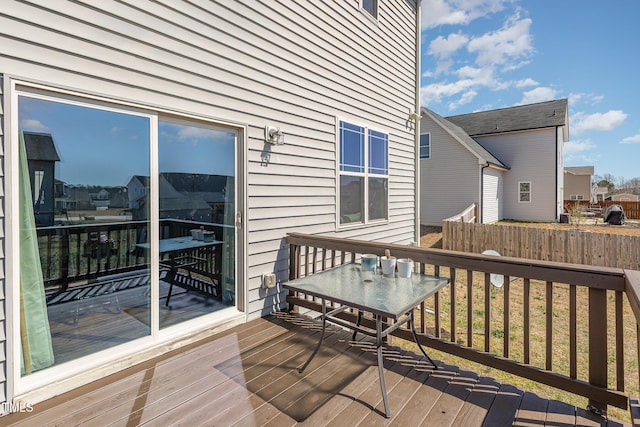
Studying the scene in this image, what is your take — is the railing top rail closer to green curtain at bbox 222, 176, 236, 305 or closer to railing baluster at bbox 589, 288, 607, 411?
railing baluster at bbox 589, 288, 607, 411

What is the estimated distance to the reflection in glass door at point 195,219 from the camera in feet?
9.18

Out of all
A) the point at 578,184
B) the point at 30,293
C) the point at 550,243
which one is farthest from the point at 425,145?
the point at 578,184

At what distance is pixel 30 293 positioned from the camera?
6.97 feet

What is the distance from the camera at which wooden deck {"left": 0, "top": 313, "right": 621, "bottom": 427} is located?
1892 millimetres

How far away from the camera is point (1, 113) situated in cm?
192

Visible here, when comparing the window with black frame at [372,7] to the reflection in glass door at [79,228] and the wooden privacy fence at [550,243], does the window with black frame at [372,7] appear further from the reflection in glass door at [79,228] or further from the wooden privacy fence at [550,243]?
the wooden privacy fence at [550,243]

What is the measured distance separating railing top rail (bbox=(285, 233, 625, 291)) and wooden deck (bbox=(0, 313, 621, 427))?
831mm

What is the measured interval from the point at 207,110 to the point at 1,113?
4.73ft

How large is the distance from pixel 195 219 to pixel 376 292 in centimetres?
190

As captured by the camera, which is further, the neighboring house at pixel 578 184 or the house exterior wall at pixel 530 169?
the neighboring house at pixel 578 184

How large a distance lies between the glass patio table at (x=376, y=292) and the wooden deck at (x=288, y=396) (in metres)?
0.19

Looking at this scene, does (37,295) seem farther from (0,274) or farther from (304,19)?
(304,19)

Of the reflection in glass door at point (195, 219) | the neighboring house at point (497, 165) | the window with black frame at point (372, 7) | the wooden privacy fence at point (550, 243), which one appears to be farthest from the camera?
the neighboring house at point (497, 165)

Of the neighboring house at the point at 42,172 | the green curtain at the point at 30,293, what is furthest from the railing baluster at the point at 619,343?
the neighboring house at the point at 42,172
